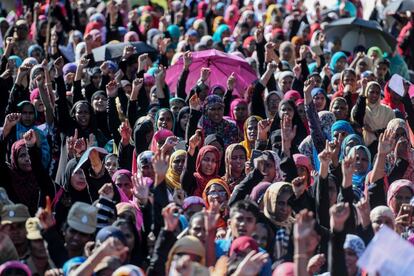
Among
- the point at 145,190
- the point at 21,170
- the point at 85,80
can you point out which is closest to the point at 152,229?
the point at 145,190

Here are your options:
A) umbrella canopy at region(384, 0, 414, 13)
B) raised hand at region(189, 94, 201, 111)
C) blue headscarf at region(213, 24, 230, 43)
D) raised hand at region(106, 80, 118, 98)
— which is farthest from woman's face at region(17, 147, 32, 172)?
umbrella canopy at region(384, 0, 414, 13)

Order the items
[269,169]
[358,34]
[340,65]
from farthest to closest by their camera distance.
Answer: [358,34] < [340,65] < [269,169]

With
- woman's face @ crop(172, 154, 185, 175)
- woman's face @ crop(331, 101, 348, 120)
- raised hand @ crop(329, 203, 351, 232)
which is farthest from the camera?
woman's face @ crop(331, 101, 348, 120)

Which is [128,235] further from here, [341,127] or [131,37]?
[131,37]

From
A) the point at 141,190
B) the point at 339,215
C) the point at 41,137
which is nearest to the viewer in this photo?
the point at 339,215

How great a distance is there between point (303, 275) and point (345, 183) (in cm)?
171

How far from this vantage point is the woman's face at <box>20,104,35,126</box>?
11641mm

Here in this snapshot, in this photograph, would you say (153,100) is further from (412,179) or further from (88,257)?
(88,257)

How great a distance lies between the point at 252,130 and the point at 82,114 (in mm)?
1376

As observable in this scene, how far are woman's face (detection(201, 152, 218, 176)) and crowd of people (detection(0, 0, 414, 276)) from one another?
1 cm

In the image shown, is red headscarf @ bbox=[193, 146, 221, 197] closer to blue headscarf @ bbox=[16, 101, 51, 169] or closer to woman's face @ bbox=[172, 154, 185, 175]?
woman's face @ bbox=[172, 154, 185, 175]

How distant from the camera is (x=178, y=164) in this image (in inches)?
420

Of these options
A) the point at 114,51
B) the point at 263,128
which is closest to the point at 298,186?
the point at 263,128

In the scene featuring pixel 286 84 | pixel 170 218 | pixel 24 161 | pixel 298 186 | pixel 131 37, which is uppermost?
pixel 170 218
